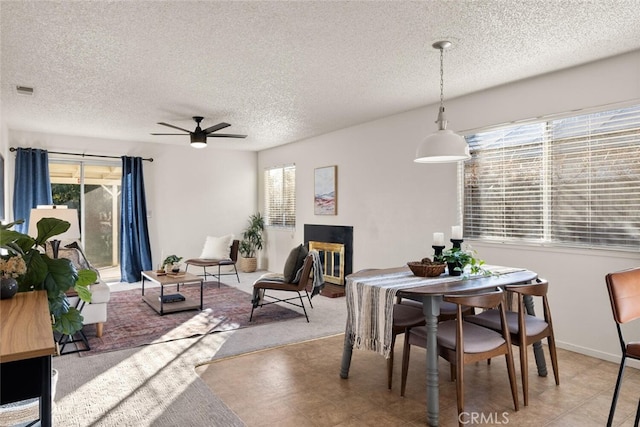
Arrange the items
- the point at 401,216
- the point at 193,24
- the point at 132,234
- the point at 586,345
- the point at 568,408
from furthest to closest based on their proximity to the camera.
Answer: the point at 132,234 < the point at 401,216 < the point at 586,345 < the point at 193,24 < the point at 568,408

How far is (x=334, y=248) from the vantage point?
641 centimetres

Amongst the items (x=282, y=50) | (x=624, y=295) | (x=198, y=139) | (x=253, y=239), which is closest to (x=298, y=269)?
(x=198, y=139)

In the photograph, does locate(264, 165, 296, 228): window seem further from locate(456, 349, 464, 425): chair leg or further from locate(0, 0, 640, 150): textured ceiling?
locate(456, 349, 464, 425): chair leg

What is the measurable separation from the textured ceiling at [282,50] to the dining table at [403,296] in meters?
1.73

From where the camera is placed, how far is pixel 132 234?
7070mm

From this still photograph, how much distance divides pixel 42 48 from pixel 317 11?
2192 mm

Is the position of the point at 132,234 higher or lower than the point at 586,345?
higher

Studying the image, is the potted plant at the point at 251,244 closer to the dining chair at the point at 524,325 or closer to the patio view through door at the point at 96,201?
the patio view through door at the point at 96,201

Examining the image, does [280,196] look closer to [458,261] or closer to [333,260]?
[333,260]

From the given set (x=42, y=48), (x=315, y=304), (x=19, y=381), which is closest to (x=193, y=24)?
(x=42, y=48)

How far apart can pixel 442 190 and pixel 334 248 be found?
7.44 feet

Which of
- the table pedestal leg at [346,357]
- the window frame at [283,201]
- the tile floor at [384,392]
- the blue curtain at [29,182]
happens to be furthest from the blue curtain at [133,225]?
the table pedestal leg at [346,357]

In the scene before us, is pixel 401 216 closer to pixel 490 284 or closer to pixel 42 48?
pixel 490 284

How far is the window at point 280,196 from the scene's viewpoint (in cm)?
760
